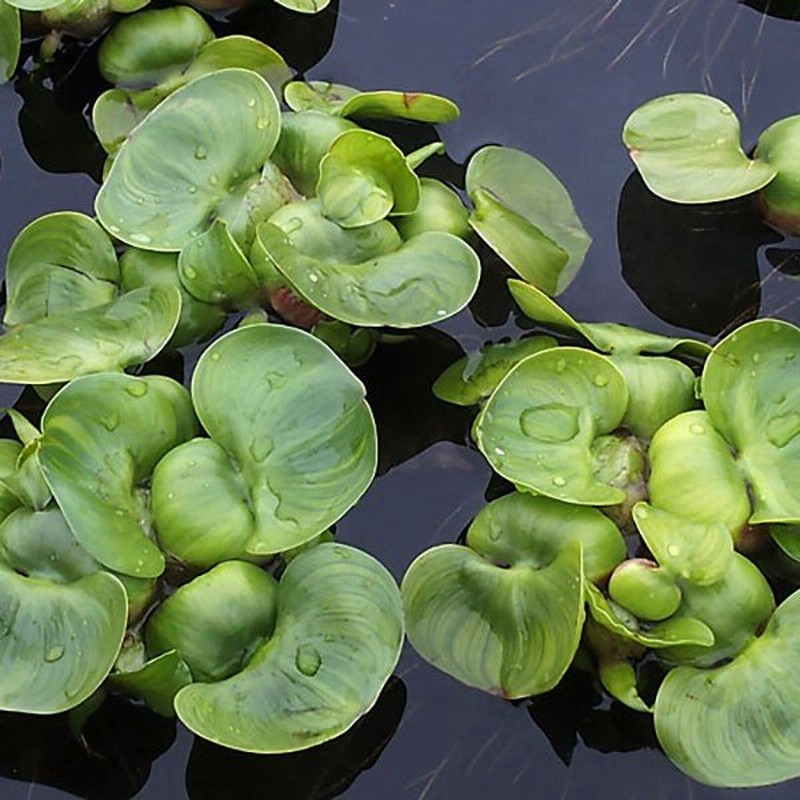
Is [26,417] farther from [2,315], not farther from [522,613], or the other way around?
[522,613]

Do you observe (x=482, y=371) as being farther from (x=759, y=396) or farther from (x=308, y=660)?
(x=308, y=660)

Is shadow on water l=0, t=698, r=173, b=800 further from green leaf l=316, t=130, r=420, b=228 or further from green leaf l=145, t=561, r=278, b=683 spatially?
green leaf l=316, t=130, r=420, b=228

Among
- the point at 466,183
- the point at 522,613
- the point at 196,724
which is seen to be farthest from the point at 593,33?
the point at 196,724

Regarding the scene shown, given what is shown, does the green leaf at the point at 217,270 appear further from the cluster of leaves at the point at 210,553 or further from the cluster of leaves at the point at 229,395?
the cluster of leaves at the point at 210,553

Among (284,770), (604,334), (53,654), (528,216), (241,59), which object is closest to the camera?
(53,654)

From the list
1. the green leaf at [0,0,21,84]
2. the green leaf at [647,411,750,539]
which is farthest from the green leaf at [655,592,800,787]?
the green leaf at [0,0,21,84]

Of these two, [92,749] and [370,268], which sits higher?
[370,268]

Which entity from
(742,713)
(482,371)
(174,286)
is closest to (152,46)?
(174,286)
